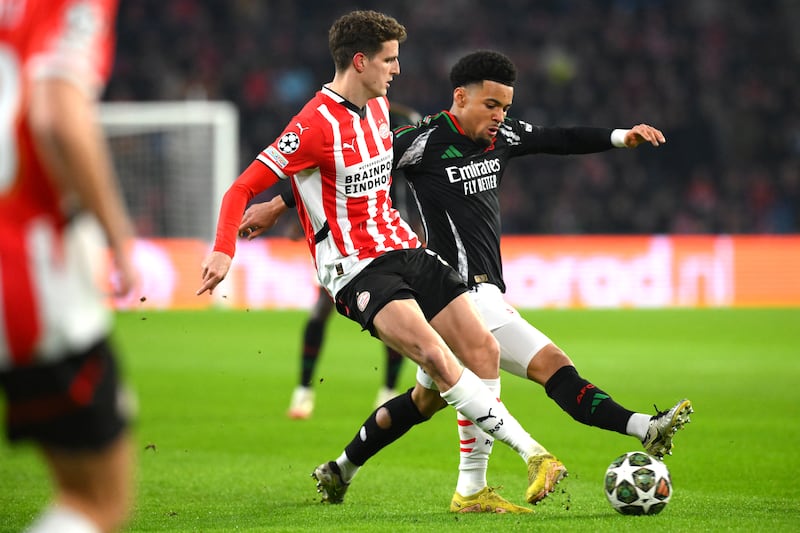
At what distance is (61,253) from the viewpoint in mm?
2432

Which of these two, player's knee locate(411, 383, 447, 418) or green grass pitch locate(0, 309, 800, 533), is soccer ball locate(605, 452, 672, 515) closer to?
green grass pitch locate(0, 309, 800, 533)

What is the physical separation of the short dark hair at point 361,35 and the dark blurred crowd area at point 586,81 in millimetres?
17579

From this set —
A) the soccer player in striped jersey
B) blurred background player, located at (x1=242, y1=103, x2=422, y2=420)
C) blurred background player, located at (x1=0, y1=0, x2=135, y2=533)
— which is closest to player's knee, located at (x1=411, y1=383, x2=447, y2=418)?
the soccer player in striped jersey

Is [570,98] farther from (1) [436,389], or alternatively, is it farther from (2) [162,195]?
(1) [436,389]

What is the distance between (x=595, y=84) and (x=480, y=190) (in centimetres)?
2058

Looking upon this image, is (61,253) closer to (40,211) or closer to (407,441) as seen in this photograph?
(40,211)

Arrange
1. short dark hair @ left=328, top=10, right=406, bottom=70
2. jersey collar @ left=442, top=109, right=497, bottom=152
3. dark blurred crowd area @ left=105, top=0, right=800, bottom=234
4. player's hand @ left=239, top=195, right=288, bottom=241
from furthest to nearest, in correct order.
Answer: dark blurred crowd area @ left=105, top=0, right=800, bottom=234
jersey collar @ left=442, top=109, right=497, bottom=152
player's hand @ left=239, top=195, right=288, bottom=241
short dark hair @ left=328, top=10, right=406, bottom=70

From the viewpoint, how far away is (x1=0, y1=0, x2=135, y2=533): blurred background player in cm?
236

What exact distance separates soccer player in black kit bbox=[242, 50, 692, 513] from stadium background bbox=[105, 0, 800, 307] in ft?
51.8

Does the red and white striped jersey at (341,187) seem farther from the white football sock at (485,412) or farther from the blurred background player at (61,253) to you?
the blurred background player at (61,253)

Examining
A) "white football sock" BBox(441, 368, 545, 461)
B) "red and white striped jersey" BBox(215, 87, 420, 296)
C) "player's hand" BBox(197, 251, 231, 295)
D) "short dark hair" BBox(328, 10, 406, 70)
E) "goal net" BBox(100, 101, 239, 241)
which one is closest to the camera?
"player's hand" BBox(197, 251, 231, 295)

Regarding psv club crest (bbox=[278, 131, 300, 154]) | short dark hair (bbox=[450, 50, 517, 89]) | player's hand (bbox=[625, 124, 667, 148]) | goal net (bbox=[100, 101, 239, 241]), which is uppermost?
goal net (bbox=[100, 101, 239, 241])

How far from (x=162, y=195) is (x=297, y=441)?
499 inches

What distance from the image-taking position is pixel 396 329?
4.98 meters
